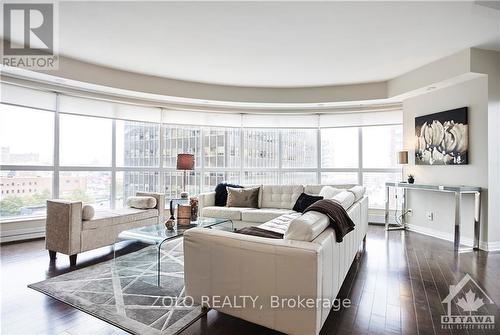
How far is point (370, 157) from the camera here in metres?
5.68

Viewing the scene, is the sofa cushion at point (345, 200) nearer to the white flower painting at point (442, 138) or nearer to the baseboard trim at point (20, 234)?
the white flower painting at point (442, 138)

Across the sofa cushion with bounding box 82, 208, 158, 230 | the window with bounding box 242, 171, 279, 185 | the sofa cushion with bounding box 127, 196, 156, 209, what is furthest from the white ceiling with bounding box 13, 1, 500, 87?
the window with bounding box 242, 171, 279, 185

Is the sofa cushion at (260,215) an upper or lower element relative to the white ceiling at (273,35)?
lower

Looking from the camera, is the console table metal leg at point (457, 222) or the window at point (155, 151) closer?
the console table metal leg at point (457, 222)

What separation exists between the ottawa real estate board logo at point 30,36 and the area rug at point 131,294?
2728 mm

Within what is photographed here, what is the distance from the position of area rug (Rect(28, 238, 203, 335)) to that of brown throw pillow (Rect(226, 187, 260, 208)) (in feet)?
5.20

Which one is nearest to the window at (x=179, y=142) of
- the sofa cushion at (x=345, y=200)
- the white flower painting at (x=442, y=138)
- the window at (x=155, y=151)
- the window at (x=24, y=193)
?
the window at (x=155, y=151)

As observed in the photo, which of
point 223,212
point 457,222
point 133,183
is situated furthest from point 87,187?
point 457,222

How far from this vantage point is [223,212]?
14.4ft

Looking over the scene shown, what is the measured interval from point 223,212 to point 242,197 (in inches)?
18.3

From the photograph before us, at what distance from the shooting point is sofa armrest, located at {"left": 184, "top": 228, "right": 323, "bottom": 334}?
5.07 feet

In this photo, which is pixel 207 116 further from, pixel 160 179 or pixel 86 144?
pixel 86 144

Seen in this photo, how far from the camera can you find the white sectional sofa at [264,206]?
4184 mm

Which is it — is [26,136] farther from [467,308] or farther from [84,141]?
[467,308]
